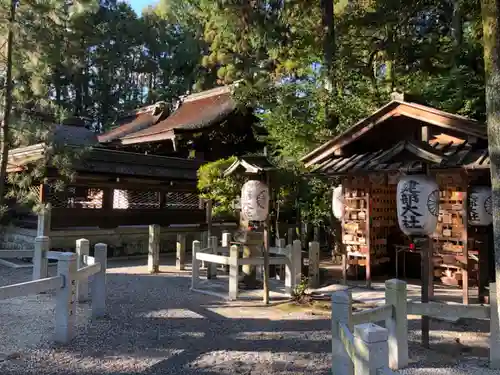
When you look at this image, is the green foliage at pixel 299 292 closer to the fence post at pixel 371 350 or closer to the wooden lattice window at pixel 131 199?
the fence post at pixel 371 350

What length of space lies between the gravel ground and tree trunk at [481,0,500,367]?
4.50ft

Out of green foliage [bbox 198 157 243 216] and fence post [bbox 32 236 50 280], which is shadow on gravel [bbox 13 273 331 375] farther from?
green foliage [bbox 198 157 243 216]

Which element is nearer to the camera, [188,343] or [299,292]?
[188,343]

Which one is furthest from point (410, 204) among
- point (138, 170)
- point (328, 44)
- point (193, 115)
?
point (193, 115)

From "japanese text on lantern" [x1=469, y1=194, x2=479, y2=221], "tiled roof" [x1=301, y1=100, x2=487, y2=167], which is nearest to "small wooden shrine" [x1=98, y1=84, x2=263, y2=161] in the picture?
"tiled roof" [x1=301, y1=100, x2=487, y2=167]

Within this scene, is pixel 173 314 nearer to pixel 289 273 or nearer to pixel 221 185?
pixel 289 273

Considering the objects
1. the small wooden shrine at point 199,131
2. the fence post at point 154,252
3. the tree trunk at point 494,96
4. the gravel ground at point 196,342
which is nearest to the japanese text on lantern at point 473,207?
the gravel ground at point 196,342

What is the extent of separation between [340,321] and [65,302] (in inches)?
134

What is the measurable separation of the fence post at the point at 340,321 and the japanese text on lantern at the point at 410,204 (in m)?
2.13

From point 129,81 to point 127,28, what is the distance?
15.1 feet

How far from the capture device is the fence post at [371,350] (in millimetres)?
3012

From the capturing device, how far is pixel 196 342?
5.58 m

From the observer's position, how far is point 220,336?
19.2ft

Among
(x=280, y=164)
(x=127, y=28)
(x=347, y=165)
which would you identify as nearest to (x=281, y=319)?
(x=347, y=165)
